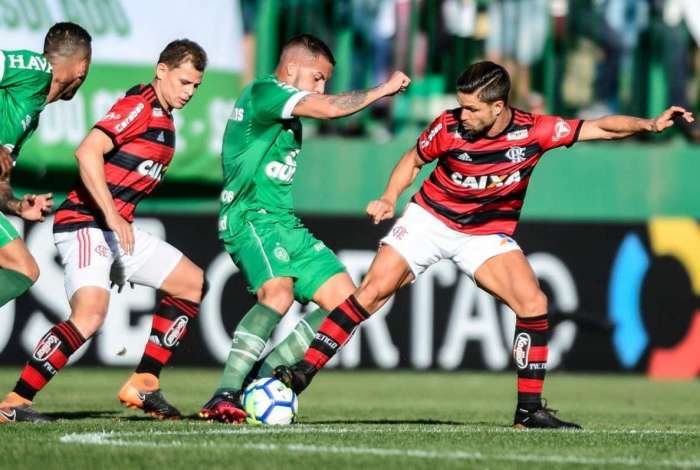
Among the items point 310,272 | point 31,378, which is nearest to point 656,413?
point 310,272

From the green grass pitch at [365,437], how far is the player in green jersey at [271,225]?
1.83 feet

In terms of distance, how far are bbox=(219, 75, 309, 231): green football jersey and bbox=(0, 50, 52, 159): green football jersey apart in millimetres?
1172

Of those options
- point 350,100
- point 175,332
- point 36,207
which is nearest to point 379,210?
point 350,100

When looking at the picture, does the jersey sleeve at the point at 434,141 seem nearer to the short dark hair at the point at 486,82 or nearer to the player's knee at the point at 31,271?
the short dark hair at the point at 486,82

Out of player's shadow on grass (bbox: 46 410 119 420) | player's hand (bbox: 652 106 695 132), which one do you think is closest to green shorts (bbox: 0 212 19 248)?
player's shadow on grass (bbox: 46 410 119 420)

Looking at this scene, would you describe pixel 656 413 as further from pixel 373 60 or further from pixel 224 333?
pixel 373 60

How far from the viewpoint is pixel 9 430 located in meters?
7.55

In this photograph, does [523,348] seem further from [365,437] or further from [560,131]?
[365,437]

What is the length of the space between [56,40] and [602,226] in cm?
798

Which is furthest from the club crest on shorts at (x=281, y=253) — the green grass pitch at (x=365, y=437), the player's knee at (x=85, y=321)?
the player's knee at (x=85, y=321)

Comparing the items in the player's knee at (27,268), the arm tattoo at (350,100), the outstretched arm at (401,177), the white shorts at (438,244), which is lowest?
the player's knee at (27,268)

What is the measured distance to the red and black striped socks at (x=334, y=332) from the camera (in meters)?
8.46

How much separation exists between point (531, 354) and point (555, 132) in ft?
4.40

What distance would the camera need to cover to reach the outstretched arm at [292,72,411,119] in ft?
26.0
